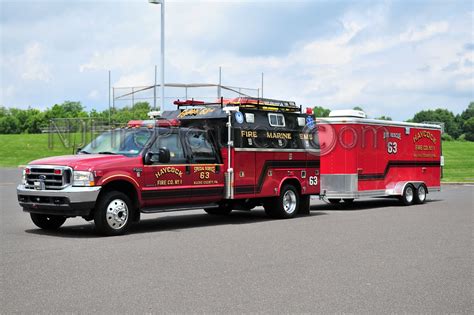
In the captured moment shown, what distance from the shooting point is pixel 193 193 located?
14.1 meters

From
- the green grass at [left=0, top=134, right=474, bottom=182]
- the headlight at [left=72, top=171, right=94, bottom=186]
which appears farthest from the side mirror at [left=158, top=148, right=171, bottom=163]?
the green grass at [left=0, top=134, right=474, bottom=182]

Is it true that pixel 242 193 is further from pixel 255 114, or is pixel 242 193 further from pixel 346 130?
pixel 346 130

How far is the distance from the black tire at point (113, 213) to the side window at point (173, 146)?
1481 mm

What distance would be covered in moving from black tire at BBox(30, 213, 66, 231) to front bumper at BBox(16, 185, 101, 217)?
77 cm

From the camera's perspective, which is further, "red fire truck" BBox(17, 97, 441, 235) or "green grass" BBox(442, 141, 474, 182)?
"green grass" BBox(442, 141, 474, 182)

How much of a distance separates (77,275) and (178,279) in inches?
51.3

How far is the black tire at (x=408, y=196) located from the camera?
2180 centimetres

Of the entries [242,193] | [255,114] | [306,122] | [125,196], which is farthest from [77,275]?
[306,122]

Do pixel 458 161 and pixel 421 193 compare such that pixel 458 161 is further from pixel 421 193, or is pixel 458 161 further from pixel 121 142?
pixel 121 142

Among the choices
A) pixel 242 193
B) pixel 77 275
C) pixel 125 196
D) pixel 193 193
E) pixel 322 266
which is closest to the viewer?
pixel 77 275

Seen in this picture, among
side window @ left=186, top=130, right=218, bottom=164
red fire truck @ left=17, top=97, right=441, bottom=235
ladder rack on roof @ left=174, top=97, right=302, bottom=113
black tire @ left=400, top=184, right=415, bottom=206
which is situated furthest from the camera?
black tire @ left=400, top=184, right=415, bottom=206

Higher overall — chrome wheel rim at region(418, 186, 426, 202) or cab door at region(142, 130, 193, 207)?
cab door at region(142, 130, 193, 207)

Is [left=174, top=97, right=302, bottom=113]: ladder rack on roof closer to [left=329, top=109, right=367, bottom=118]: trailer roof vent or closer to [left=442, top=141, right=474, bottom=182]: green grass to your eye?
[left=329, top=109, right=367, bottom=118]: trailer roof vent

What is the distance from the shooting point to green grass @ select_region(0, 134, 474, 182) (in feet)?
172
